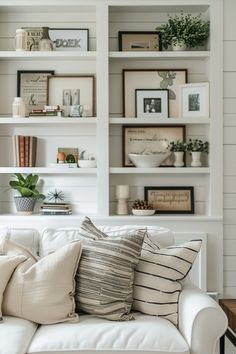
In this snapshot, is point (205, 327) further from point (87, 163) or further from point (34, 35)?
point (34, 35)

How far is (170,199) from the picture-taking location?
14.4ft

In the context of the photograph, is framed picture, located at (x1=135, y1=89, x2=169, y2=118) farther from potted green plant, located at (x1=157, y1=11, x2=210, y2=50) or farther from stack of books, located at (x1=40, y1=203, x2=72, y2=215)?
stack of books, located at (x1=40, y1=203, x2=72, y2=215)

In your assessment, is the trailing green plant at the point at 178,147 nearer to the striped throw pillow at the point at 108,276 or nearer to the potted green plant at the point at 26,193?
the potted green plant at the point at 26,193

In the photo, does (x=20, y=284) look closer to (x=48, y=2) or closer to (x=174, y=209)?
(x=174, y=209)

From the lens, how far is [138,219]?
415 centimetres

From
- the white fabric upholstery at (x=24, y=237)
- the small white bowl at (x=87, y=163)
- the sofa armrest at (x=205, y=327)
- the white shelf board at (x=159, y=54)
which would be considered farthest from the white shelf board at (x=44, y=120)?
the sofa armrest at (x=205, y=327)

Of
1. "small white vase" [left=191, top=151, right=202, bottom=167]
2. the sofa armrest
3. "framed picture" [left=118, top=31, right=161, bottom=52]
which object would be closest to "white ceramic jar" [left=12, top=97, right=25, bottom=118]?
"framed picture" [left=118, top=31, right=161, bottom=52]

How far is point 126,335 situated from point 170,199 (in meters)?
2.09

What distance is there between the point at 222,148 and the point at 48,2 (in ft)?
5.60

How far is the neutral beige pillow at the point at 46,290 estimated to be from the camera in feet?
8.54

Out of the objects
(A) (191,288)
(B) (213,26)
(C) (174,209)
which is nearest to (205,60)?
(B) (213,26)

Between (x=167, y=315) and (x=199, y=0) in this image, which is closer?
(x=167, y=315)

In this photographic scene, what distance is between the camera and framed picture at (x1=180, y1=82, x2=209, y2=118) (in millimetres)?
4230

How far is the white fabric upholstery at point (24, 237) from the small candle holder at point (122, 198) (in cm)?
129
